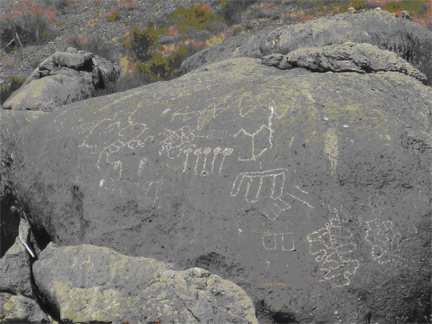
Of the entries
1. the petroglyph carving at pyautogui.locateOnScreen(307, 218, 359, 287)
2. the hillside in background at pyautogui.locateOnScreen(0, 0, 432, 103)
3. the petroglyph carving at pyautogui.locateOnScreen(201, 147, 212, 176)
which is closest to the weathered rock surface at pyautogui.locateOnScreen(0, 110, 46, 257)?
the petroglyph carving at pyautogui.locateOnScreen(201, 147, 212, 176)

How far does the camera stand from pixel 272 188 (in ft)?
9.55

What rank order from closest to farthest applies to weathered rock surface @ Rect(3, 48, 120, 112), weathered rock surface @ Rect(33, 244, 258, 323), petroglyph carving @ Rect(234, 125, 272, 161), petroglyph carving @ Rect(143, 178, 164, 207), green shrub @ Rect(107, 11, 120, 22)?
weathered rock surface @ Rect(33, 244, 258, 323) < petroglyph carving @ Rect(234, 125, 272, 161) < petroglyph carving @ Rect(143, 178, 164, 207) < weathered rock surface @ Rect(3, 48, 120, 112) < green shrub @ Rect(107, 11, 120, 22)

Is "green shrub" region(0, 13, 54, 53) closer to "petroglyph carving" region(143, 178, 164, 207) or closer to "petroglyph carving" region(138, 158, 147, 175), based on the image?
"petroglyph carving" region(138, 158, 147, 175)

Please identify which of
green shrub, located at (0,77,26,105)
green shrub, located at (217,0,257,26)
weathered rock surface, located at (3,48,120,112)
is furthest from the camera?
green shrub, located at (217,0,257,26)

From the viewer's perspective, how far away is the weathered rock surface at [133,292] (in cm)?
266

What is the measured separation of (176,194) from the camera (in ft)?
10.3

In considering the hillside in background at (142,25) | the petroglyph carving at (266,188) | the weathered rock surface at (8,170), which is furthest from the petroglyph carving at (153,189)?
the hillside in background at (142,25)

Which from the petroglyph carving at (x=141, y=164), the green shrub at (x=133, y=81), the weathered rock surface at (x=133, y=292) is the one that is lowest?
the green shrub at (x=133, y=81)

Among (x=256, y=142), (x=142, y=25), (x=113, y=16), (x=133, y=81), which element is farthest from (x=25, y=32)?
(x=256, y=142)

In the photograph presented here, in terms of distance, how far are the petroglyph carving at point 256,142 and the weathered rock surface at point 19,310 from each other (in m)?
2.17

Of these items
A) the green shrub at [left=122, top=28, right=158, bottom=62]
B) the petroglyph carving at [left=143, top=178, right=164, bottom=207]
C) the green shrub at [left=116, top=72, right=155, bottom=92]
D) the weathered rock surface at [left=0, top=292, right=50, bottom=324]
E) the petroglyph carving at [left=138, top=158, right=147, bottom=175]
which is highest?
the petroglyph carving at [left=138, top=158, right=147, bottom=175]

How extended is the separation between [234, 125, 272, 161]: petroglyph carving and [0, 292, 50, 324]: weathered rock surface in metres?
2.17

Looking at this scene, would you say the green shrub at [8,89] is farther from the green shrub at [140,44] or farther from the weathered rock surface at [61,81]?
the green shrub at [140,44]

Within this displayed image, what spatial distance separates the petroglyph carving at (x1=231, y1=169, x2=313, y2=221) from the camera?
2.86m
